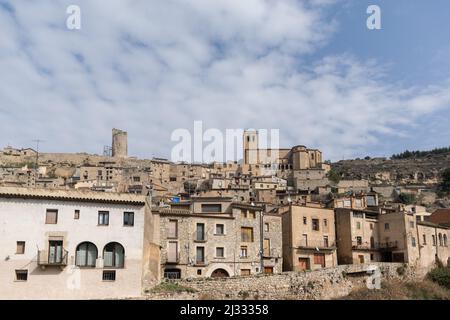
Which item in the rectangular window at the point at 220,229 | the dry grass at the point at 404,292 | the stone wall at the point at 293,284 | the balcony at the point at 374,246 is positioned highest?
the rectangular window at the point at 220,229

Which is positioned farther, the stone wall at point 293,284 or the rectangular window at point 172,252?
the rectangular window at point 172,252

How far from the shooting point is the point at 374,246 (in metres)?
52.0

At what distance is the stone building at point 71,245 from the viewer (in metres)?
30.7

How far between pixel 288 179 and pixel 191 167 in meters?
20.2

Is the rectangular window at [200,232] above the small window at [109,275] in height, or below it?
above

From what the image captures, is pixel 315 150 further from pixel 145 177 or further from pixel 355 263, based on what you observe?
pixel 355 263

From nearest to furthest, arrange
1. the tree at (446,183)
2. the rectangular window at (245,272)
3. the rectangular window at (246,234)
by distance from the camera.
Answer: the rectangular window at (245,272) → the rectangular window at (246,234) → the tree at (446,183)

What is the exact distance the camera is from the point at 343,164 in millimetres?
150500

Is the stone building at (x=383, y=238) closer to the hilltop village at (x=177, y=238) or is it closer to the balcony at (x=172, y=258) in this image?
the hilltop village at (x=177, y=238)

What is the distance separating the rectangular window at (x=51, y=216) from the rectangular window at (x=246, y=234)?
54.4 ft

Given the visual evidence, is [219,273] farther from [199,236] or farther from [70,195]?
[70,195]

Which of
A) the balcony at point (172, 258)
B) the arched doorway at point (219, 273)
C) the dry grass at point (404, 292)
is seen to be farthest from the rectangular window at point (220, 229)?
the dry grass at point (404, 292)

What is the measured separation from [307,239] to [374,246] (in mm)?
8217

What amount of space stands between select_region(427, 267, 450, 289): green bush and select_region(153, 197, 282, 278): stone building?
15.8 m
